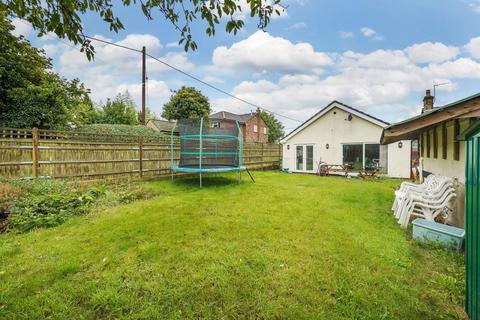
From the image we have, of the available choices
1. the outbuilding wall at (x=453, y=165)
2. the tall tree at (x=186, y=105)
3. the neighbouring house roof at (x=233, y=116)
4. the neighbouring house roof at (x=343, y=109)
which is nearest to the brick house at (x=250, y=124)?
the neighbouring house roof at (x=233, y=116)

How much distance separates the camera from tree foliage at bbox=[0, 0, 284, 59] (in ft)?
7.36

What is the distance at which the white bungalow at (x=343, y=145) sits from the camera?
13438 millimetres

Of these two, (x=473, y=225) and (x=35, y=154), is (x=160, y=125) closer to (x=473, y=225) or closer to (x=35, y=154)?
(x=35, y=154)

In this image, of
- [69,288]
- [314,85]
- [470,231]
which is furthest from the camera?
[314,85]

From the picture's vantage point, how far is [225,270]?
A: 3.07 metres

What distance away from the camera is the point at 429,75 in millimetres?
15938

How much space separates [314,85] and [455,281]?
811 inches

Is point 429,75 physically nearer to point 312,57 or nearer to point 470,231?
point 312,57

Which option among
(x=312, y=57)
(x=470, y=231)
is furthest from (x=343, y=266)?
(x=312, y=57)

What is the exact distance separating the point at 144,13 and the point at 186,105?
107 ft

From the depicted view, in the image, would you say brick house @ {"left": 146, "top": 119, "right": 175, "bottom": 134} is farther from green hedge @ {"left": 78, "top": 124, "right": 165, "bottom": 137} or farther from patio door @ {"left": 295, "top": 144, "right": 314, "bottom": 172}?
patio door @ {"left": 295, "top": 144, "right": 314, "bottom": 172}

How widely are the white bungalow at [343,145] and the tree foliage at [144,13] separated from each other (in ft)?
45.3

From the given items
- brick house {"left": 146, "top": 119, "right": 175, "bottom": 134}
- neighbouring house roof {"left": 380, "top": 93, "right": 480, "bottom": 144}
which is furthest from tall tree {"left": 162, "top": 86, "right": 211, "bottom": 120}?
neighbouring house roof {"left": 380, "top": 93, "right": 480, "bottom": 144}

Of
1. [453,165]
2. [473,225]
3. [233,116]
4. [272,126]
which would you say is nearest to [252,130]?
[233,116]
